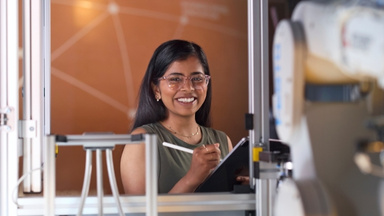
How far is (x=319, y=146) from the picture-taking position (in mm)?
1764

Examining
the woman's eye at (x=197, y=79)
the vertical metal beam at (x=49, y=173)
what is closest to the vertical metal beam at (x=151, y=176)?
the vertical metal beam at (x=49, y=173)

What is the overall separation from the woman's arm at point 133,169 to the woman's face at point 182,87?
1.21 feet

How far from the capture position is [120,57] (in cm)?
338

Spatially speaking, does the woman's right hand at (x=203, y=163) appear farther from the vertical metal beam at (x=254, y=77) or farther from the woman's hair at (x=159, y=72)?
the woman's hair at (x=159, y=72)

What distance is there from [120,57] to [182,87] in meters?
0.47

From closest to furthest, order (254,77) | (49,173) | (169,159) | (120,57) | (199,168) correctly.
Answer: (49,173) < (254,77) < (199,168) < (169,159) < (120,57)

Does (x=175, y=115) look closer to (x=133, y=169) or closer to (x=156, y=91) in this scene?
(x=156, y=91)

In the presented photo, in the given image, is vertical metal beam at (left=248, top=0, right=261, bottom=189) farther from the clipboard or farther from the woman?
the woman

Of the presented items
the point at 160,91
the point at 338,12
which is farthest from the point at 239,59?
the point at 338,12

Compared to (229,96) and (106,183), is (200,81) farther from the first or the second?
(106,183)

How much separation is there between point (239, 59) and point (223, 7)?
13.3 inches

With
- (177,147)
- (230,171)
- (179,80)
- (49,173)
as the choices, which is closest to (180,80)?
(179,80)

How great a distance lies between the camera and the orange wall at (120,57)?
3248 millimetres

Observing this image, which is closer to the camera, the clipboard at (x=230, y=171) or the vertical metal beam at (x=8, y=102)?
the vertical metal beam at (x=8, y=102)
